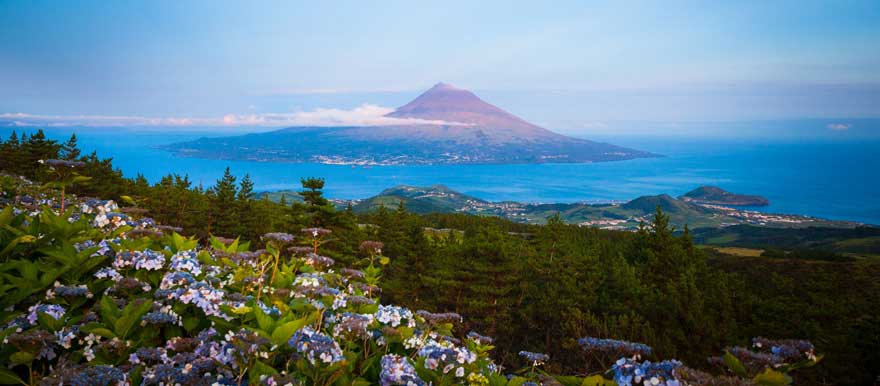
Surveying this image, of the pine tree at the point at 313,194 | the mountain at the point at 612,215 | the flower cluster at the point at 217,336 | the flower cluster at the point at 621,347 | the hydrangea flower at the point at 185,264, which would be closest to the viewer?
the flower cluster at the point at 217,336

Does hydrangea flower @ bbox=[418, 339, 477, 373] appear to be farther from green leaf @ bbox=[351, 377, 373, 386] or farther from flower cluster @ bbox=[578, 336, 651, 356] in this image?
flower cluster @ bbox=[578, 336, 651, 356]

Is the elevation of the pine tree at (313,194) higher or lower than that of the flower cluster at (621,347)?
lower

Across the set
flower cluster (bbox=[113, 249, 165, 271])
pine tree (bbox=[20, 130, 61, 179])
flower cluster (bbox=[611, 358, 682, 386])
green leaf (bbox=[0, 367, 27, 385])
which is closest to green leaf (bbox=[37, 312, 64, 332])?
green leaf (bbox=[0, 367, 27, 385])

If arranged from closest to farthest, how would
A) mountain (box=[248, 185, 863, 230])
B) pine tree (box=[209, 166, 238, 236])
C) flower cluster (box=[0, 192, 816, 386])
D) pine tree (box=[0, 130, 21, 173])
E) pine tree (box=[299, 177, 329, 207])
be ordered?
1. flower cluster (box=[0, 192, 816, 386])
2. pine tree (box=[299, 177, 329, 207])
3. pine tree (box=[0, 130, 21, 173])
4. pine tree (box=[209, 166, 238, 236])
5. mountain (box=[248, 185, 863, 230])

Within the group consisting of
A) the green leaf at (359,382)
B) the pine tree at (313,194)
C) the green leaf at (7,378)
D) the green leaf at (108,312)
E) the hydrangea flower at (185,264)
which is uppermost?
the hydrangea flower at (185,264)

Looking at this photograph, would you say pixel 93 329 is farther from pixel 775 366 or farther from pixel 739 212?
pixel 739 212

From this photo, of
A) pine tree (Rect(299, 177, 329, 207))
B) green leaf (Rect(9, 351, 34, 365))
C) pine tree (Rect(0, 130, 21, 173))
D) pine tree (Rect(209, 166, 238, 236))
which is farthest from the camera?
→ pine tree (Rect(209, 166, 238, 236))

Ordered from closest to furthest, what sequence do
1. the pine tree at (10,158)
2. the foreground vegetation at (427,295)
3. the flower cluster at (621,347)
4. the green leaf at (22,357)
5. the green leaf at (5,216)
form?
the green leaf at (22,357) → the foreground vegetation at (427,295) → the flower cluster at (621,347) → the green leaf at (5,216) → the pine tree at (10,158)

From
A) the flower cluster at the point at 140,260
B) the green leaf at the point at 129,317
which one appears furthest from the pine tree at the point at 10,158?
the green leaf at the point at 129,317

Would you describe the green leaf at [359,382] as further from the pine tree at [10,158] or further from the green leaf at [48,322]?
the pine tree at [10,158]
